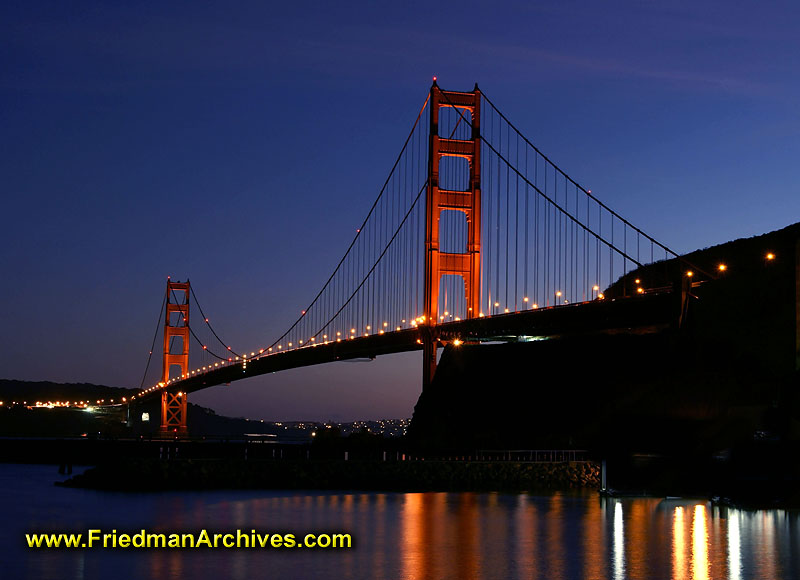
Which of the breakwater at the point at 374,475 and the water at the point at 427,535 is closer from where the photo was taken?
the water at the point at 427,535

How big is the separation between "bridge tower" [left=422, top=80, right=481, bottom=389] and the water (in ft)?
67.1

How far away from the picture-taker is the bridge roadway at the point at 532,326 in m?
46.8

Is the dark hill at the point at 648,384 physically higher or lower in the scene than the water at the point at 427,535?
higher

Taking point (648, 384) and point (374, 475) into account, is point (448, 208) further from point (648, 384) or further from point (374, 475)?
point (374, 475)

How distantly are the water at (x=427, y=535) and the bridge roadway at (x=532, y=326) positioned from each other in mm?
12356

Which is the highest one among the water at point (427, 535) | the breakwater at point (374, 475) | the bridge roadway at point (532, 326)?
the bridge roadway at point (532, 326)

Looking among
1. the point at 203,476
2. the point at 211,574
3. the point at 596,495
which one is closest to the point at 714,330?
the point at 596,495

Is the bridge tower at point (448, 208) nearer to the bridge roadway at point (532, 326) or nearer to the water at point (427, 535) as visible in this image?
the bridge roadway at point (532, 326)

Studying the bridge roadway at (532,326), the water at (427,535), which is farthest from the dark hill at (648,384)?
the water at (427,535)

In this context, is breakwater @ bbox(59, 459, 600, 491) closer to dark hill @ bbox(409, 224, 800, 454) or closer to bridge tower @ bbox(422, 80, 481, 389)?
dark hill @ bbox(409, 224, 800, 454)

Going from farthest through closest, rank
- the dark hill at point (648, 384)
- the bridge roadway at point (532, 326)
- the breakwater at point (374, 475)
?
the bridge roadway at point (532, 326)
the breakwater at point (374, 475)
the dark hill at point (648, 384)

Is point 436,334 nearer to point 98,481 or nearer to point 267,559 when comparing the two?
point 98,481

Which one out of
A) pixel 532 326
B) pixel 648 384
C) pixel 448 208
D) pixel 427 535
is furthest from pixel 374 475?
pixel 448 208

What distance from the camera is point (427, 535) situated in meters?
26.0
